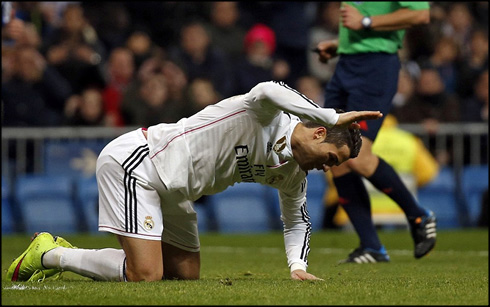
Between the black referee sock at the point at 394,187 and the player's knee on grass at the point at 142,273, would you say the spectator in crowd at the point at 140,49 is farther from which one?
the player's knee on grass at the point at 142,273

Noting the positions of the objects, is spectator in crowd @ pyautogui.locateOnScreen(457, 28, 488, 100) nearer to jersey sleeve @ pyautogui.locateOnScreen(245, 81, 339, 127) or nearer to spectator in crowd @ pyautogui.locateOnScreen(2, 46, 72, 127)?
spectator in crowd @ pyautogui.locateOnScreen(2, 46, 72, 127)

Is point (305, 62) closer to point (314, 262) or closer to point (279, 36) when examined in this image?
point (279, 36)

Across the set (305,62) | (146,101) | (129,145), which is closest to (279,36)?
(305,62)

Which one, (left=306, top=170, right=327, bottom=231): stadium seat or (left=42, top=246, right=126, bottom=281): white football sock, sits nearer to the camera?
(left=42, top=246, right=126, bottom=281): white football sock

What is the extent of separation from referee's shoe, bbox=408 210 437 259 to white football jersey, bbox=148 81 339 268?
201 cm

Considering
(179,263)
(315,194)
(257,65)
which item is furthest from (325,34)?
(179,263)

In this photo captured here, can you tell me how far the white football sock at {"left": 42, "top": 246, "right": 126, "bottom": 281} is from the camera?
6.05 metres

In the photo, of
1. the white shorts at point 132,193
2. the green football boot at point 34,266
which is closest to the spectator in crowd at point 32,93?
the green football boot at point 34,266

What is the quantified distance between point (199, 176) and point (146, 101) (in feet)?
28.8

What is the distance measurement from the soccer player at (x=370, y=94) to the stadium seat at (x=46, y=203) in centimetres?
630

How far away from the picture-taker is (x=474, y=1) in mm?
17828

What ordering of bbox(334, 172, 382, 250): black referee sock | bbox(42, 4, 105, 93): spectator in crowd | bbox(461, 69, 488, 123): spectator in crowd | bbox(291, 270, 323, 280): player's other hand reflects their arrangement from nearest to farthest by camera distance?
bbox(291, 270, 323, 280): player's other hand, bbox(334, 172, 382, 250): black referee sock, bbox(461, 69, 488, 123): spectator in crowd, bbox(42, 4, 105, 93): spectator in crowd

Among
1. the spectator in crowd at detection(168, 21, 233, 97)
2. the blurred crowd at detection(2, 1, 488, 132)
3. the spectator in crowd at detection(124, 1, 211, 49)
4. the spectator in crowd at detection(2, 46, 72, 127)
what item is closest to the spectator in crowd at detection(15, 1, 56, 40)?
the blurred crowd at detection(2, 1, 488, 132)

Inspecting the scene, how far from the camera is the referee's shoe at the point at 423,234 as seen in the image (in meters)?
7.86
